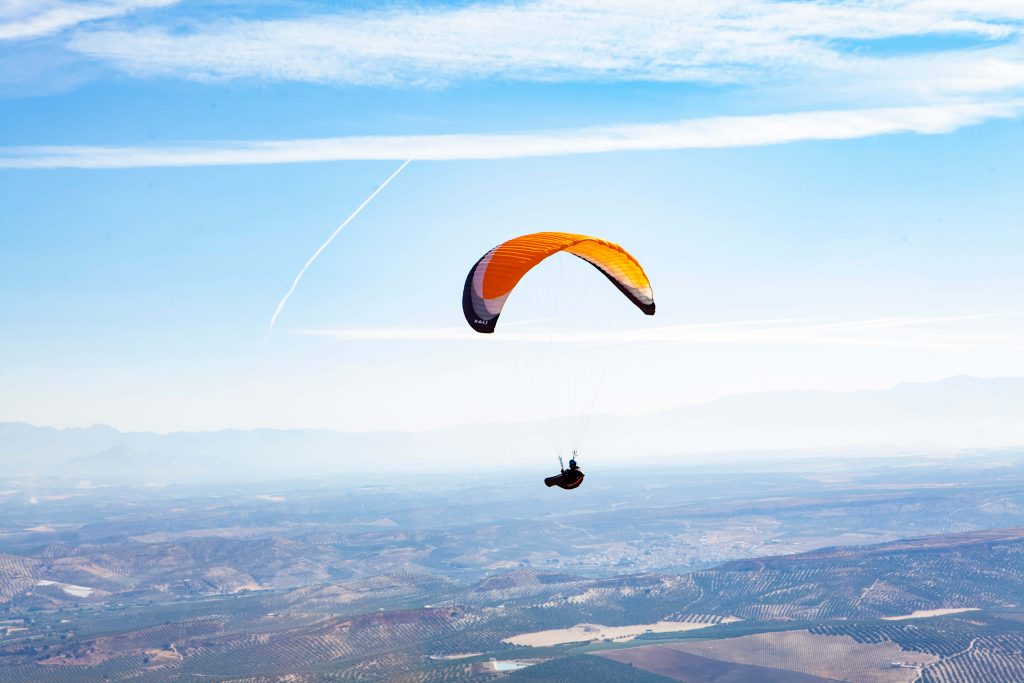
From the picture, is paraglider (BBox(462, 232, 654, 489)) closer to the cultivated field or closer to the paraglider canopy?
the paraglider canopy

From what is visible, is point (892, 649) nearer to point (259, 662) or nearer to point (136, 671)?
point (259, 662)

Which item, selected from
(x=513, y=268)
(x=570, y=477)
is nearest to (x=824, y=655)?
(x=570, y=477)

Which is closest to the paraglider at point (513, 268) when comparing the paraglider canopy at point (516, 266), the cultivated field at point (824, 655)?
the paraglider canopy at point (516, 266)

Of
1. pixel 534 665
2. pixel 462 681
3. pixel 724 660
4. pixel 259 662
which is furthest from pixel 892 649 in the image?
pixel 259 662

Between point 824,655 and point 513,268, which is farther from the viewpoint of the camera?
point 824,655

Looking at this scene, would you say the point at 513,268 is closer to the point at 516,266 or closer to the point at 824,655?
the point at 516,266

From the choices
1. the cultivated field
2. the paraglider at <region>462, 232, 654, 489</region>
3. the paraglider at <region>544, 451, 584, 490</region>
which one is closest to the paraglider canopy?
the paraglider at <region>462, 232, 654, 489</region>

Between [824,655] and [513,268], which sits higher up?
[513,268]

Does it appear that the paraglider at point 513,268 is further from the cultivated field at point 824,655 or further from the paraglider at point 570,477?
the cultivated field at point 824,655
